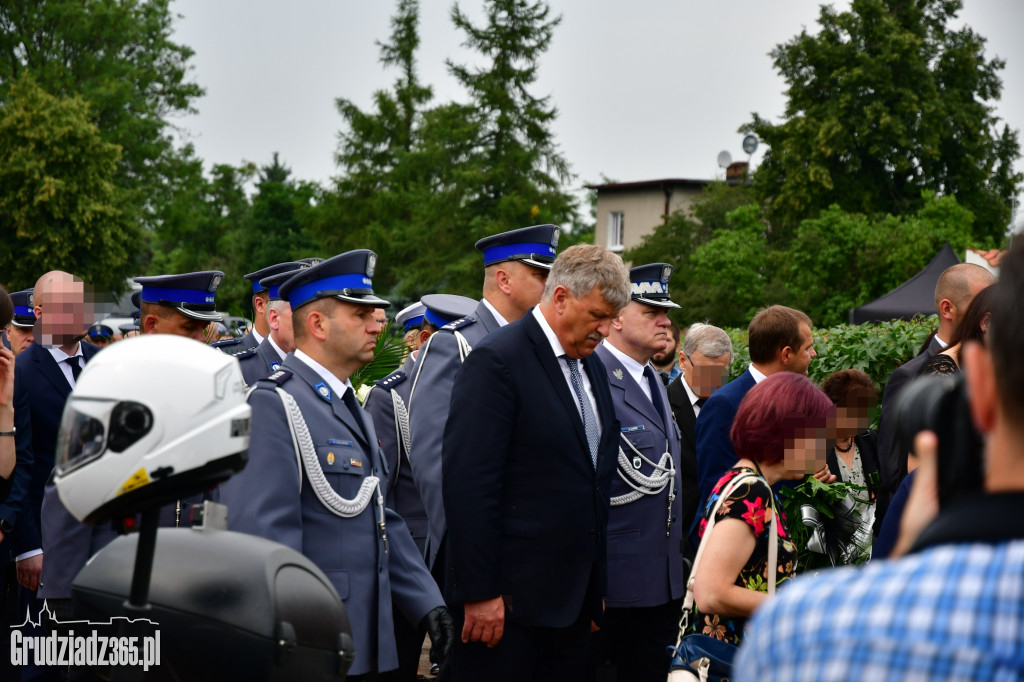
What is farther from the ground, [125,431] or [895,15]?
[895,15]

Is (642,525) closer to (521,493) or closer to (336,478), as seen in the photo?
(521,493)

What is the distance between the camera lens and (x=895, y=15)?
40312mm

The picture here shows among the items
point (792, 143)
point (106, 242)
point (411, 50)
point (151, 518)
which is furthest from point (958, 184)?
point (151, 518)

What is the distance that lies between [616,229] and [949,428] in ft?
190

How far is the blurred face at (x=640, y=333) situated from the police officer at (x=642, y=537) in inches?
7.4

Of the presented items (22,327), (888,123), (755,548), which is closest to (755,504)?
(755,548)

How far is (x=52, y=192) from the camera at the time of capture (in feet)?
111

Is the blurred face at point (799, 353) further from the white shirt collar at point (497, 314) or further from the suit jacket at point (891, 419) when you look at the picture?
the white shirt collar at point (497, 314)

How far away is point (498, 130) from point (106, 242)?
44.4ft

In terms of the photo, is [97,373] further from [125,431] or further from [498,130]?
[498,130]

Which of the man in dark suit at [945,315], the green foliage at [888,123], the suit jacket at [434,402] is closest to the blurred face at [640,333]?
the suit jacket at [434,402]

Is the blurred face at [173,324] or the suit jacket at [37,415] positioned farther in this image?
the blurred face at [173,324]

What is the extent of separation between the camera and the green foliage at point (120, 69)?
39562 mm

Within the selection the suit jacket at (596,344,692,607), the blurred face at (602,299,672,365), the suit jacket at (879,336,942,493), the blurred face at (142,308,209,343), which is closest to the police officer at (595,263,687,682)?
the suit jacket at (596,344,692,607)
